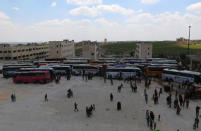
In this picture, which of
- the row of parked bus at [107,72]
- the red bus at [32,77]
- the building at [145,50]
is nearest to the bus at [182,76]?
the row of parked bus at [107,72]

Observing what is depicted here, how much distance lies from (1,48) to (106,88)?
178ft

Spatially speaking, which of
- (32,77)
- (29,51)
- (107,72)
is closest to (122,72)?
(107,72)

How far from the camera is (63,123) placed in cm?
1438

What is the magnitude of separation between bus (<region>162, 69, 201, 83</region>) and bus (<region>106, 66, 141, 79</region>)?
4.74 metres

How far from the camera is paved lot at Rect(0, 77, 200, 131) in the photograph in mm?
13797

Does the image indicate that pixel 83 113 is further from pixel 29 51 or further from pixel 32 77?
pixel 29 51

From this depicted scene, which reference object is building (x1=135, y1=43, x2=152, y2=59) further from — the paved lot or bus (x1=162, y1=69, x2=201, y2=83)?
the paved lot

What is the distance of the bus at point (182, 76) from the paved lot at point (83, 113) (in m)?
6.76

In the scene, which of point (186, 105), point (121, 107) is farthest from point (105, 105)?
point (186, 105)

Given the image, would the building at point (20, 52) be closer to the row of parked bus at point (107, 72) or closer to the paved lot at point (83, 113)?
the row of parked bus at point (107, 72)

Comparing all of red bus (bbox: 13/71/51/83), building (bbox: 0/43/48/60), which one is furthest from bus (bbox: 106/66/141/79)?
building (bbox: 0/43/48/60)

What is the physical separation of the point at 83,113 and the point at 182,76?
1829 cm

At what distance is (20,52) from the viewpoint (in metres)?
68.3

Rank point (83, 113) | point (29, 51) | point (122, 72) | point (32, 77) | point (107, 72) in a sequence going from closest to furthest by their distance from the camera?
point (83, 113) < point (32, 77) < point (122, 72) < point (107, 72) < point (29, 51)
